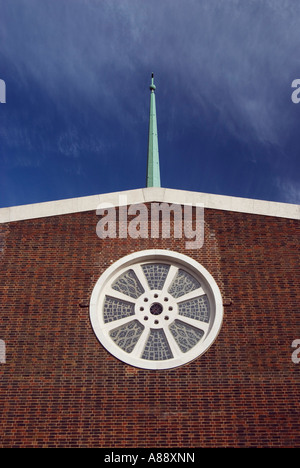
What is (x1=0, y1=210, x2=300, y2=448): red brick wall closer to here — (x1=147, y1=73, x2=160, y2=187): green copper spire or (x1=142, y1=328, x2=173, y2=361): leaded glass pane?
(x1=142, y1=328, x2=173, y2=361): leaded glass pane

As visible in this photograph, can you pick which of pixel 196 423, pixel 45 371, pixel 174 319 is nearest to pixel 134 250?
pixel 174 319

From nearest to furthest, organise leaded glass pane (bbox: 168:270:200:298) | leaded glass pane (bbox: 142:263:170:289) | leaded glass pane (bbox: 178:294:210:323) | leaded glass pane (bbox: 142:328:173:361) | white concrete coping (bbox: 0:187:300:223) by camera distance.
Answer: leaded glass pane (bbox: 142:328:173:361), leaded glass pane (bbox: 178:294:210:323), leaded glass pane (bbox: 168:270:200:298), leaded glass pane (bbox: 142:263:170:289), white concrete coping (bbox: 0:187:300:223)

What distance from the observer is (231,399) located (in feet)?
34.2

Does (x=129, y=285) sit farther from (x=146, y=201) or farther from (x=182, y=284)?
(x=146, y=201)

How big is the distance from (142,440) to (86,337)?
2502 millimetres

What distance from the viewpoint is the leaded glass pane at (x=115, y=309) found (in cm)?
1173

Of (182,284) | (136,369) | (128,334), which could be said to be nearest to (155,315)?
(128,334)

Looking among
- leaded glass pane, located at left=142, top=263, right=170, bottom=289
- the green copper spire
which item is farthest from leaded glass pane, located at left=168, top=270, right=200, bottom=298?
the green copper spire

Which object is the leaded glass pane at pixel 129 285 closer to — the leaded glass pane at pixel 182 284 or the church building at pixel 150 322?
the church building at pixel 150 322

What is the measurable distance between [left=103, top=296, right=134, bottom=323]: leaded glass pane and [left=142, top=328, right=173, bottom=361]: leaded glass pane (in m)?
0.77

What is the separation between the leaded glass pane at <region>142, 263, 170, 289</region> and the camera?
12188mm

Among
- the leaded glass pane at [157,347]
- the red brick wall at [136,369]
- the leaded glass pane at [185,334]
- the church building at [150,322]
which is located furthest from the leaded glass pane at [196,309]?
the leaded glass pane at [157,347]
